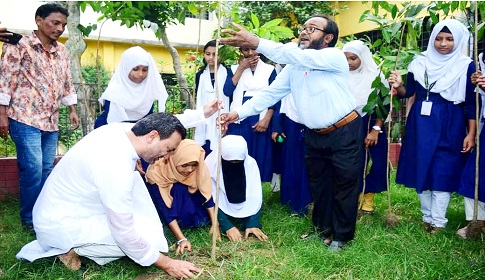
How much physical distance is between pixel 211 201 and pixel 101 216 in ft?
2.82

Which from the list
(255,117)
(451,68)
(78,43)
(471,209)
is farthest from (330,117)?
(78,43)

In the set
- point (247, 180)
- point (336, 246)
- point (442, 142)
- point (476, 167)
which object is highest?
point (442, 142)

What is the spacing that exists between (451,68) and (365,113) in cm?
75

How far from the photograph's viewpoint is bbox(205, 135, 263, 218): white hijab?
3.41 metres

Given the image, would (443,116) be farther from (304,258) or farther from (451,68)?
(304,258)

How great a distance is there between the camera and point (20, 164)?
3438 millimetres

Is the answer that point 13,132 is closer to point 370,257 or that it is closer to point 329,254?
point 329,254

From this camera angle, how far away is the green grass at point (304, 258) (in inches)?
105

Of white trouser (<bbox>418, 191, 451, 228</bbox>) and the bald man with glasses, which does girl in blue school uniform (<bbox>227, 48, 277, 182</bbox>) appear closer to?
the bald man with glasses

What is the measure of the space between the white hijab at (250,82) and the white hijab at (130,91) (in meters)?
0.72

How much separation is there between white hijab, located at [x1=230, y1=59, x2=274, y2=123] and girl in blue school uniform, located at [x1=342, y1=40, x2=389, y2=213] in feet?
2.29

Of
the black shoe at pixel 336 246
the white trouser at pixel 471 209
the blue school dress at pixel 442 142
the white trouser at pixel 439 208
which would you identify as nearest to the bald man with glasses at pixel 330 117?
the black shoe at pixel 336 246

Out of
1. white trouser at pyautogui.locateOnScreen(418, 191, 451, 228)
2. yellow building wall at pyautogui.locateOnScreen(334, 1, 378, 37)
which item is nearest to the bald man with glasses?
white trouser at pyautogui.locateOnScreen(418, 191, 451, 228)

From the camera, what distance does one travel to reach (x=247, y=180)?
3529 mm
